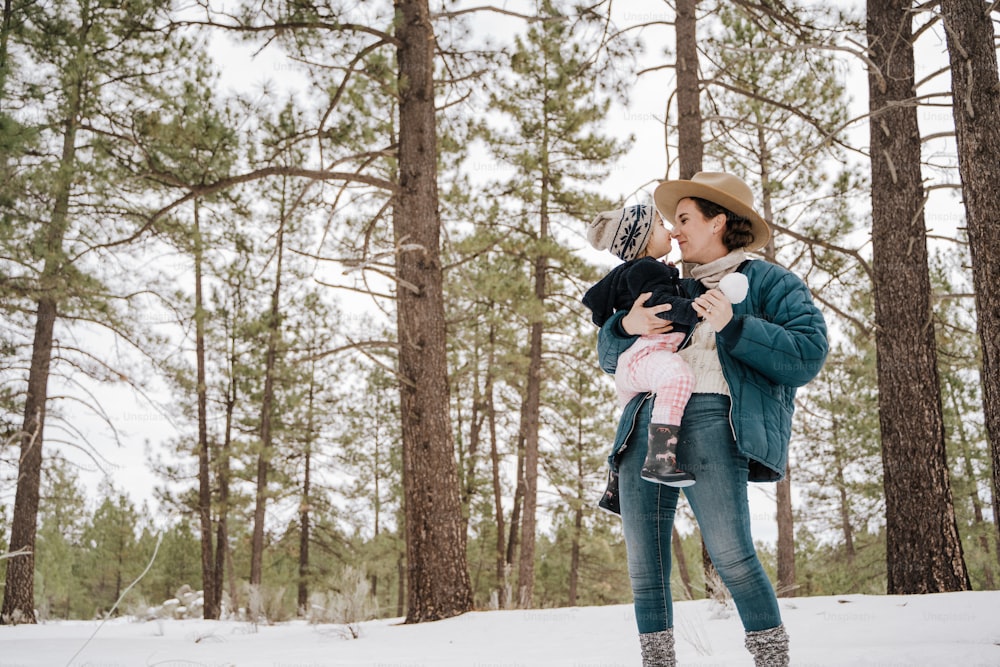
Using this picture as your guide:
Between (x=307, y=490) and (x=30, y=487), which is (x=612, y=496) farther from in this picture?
(x=307, y=490)

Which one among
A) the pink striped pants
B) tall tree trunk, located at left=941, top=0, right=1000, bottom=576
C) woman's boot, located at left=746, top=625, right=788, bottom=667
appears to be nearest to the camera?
woman's boot, located at left=746, top=625, right=788, bottom=667

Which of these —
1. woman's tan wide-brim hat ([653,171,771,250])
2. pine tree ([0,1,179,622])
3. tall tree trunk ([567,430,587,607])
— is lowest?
tall tree trunk ([567,430,587,607])

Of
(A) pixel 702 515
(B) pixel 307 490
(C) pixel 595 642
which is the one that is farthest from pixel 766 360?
(B) pixel 307 490

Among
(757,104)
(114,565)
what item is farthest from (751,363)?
(114,565)

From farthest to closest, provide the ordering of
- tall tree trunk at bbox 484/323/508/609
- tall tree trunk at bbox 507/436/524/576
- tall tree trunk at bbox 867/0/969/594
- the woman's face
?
1. tall tree trunk at bbox 507/436/524/576
2. tall tree trunk at bbox 484/323/508/609
3. tall tree trunk at bbox 867/0/969/594
4. the woman's face

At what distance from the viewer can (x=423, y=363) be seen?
19.0ft

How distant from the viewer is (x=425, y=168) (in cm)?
605

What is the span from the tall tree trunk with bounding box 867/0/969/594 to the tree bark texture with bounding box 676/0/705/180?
4.33 ft

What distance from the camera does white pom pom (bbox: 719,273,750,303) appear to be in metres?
1.97

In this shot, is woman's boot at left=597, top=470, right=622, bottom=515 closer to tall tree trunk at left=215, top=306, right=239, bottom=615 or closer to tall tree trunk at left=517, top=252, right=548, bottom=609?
tall tree trunk at left=517, top=252, right=548, bottom=609

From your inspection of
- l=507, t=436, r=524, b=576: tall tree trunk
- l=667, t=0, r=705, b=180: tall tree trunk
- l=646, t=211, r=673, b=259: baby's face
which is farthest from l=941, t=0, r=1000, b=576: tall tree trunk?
l=507, t=436, r=524, b=576: tall tree trunk

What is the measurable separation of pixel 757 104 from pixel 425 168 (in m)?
7.31

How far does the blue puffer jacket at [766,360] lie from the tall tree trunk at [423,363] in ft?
11.2

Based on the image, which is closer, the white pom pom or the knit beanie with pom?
the white pom pom
